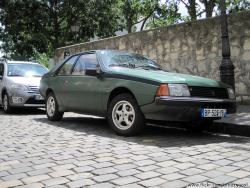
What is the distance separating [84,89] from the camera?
6.11m

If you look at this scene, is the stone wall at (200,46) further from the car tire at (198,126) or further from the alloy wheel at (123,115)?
the alloy wheel at (123,115)

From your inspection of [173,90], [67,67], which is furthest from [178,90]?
[67,67]

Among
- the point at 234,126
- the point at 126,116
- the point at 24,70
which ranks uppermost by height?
the point at 24,70

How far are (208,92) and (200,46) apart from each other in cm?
468

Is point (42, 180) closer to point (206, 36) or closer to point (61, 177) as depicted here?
point (61, 177)

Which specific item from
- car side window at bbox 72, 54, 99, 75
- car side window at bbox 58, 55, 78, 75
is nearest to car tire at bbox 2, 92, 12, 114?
car side window at bbox 58, 55, 78, 75

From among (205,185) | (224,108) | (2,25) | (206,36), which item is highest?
(2,25)

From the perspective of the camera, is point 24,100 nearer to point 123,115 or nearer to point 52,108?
point 52,108

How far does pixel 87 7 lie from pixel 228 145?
26.4 metres

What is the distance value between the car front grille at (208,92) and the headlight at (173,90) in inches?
4.2

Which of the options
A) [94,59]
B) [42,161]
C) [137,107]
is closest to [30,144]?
[42,161]

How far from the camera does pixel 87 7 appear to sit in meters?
29.1

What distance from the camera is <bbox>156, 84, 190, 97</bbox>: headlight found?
4707 mm

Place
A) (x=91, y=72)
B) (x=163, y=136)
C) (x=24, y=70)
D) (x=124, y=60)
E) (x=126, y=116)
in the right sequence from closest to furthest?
(x=126, y=116) < (x=163, y=136) < (x=91, y=72) < (x=124, y=60) < (x=24, y=70)
